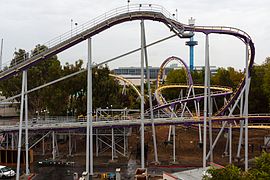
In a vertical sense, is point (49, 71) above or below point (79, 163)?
above

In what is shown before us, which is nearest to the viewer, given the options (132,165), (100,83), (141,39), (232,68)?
(141,39)

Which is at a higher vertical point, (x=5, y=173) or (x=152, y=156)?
(x=152, y=156)

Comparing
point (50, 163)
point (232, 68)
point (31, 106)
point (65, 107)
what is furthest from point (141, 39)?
point (232, 68)

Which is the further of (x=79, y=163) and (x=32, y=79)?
(x=32, y=79)

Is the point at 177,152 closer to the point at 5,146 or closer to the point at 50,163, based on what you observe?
the point at 50,163

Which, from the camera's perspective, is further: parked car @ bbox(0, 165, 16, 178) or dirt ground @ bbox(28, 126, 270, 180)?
dirt ground @ bbox(28, 126, 270, 180)

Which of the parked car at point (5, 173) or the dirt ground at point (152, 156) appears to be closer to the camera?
the parked car at point (5, 173)

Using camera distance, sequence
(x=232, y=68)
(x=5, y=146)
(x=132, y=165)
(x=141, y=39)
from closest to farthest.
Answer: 1. (x=141, y=39)
2. (x=132, y=165)
3. (x=5, y=146)
4. (x=232, y=68)

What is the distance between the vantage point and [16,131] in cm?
3759

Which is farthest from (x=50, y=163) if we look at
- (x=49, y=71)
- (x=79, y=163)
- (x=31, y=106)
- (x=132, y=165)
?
(x=31, y=106)

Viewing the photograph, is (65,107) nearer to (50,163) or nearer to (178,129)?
Result: (50,163)

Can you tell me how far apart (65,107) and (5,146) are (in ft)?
28.4

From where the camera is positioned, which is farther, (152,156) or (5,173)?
(152,156)

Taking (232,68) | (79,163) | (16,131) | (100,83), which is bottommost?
(79,163)
